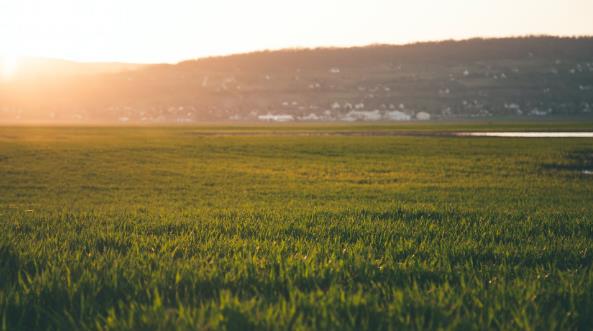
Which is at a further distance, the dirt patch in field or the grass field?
the dirt patch in field

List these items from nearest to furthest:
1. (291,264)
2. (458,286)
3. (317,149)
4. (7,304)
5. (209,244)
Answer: (7,304)
(458,286)
(291,264)
(209,244)
(317,149)

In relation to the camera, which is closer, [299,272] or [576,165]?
[299,272]

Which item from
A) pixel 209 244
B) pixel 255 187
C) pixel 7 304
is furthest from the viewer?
pixel 255 187

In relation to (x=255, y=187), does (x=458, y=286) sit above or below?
above

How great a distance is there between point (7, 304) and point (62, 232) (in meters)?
3.47

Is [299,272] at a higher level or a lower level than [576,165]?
higher

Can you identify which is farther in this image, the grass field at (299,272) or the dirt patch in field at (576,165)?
the dirt patch in field at (576,165)

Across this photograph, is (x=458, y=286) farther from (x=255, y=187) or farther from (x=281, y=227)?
(x=255, y=187)

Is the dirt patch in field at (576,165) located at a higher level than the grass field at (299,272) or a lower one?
lower

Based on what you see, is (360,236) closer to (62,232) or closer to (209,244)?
(209,244)

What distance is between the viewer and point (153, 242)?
6.46 metres

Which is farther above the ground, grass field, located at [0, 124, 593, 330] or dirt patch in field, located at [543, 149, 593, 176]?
grass field, located at [0, 124, 593, 330]

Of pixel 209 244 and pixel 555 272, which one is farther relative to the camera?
pixel 209 244

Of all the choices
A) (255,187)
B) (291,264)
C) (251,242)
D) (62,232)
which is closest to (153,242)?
(251,242)
